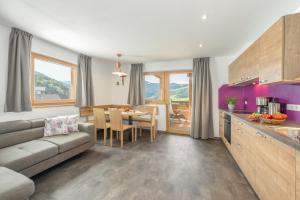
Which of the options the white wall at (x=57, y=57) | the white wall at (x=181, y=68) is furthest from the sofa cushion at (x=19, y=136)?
the white wall at (x=181, y=68)

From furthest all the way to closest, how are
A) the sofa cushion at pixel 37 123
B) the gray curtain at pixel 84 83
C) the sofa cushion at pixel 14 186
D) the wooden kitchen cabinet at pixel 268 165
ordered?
the gray curtain at pixel 84 83, the sofa cushion at pixel 37 123, the sofa cushion at pixel 14 186, the wooden kitchen cabinet at pixel 268 165

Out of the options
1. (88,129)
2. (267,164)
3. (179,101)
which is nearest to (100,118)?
(88,129)

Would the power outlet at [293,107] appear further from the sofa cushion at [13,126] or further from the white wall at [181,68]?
the sofa cushion at [13,126]

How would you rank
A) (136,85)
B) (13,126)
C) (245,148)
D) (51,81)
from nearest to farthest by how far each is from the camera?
(245,148)
(13,126)
(51,81)
(136,85)

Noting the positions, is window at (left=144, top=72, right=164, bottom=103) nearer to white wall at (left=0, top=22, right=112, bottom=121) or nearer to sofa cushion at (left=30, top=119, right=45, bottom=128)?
white wall at (left=0, top=22, right=112, bottom=121)

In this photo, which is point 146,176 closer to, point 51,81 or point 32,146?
point 32,146

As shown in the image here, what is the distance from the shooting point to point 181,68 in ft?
15.5

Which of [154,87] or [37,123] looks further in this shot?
[154,87]

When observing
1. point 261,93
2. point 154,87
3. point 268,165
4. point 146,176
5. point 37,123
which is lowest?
point 146,176

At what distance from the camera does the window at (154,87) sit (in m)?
5.05

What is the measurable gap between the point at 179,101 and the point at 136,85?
1.59m

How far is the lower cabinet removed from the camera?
117 centimetres

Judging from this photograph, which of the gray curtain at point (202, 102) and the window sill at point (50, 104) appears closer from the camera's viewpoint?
the window sill at point (50, 104)

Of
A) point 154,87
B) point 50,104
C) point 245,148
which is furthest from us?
point 154,87
